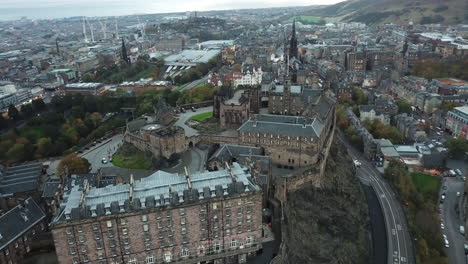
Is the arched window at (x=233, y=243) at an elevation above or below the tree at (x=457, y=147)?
above

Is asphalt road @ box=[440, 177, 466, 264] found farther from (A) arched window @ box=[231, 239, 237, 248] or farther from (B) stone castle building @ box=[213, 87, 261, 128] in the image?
(B) stone castle building @ box=[213, 87, 261, 128]

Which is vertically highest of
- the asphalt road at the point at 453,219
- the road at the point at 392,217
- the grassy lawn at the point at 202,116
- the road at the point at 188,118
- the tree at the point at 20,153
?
the grassy lawn at the point at 202,116

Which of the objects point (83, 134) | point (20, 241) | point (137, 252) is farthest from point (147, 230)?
point (83, 134)

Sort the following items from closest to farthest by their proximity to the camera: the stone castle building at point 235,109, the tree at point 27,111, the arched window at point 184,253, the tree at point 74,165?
the arched window at point 184,253, the tree at point 74,165, the stone castle building at point 235,109, the tree at point 27,111

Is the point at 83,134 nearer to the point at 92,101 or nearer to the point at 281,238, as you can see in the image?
the point at 92,101

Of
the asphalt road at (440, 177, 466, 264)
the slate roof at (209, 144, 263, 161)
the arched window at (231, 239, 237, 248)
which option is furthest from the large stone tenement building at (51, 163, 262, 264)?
the asphalt road at (440, 177, 466, 264)

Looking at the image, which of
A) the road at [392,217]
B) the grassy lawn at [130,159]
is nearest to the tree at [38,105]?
the grassy lawn at [130,159]

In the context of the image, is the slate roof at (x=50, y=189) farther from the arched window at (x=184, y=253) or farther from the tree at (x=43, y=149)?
the tree at (x=43, y=149)
